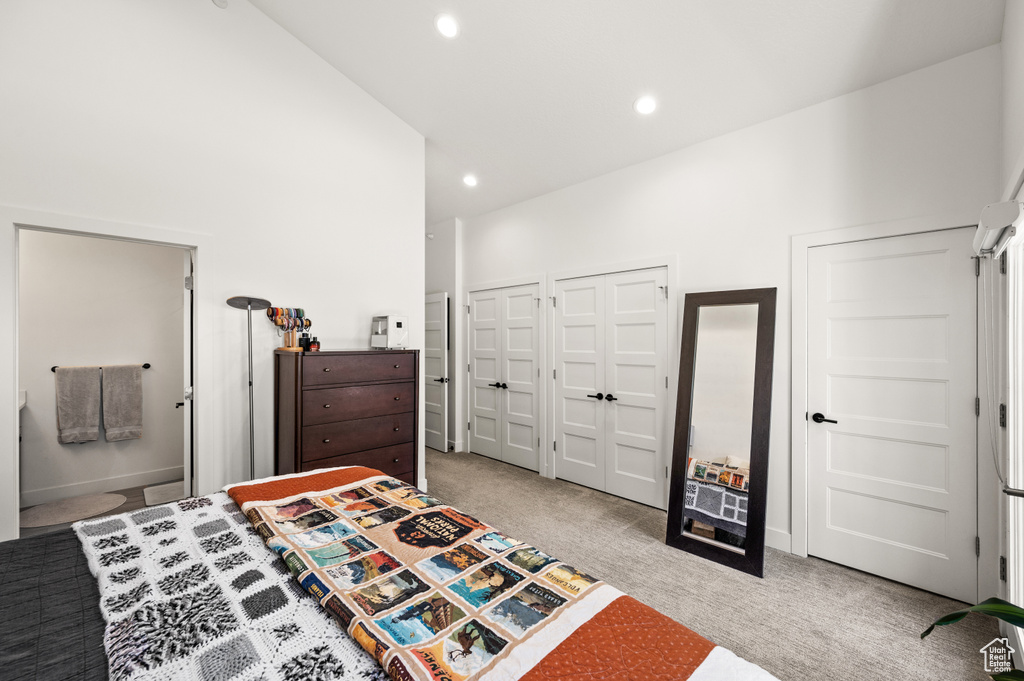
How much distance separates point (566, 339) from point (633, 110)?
6.71 ft

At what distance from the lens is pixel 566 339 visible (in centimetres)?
419

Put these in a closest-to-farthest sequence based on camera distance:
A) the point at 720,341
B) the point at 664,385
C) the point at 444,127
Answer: the point at 720,341 < the point at 664,385 < the point at 444,127

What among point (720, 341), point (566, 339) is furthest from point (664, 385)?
point (566, 339)

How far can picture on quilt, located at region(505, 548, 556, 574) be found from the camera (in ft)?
3.95

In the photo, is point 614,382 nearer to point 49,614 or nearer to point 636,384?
point 636,384

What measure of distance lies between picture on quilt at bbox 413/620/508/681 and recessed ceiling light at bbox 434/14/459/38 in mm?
3284

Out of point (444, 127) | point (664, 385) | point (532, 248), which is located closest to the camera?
point (664, 385)

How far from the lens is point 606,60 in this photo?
271cm

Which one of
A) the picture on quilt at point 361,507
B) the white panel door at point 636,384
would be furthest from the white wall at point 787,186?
the picture on quilt at point 361,507

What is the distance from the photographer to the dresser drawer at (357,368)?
287 cm

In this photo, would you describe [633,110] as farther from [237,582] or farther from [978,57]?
Answer: [237,582]

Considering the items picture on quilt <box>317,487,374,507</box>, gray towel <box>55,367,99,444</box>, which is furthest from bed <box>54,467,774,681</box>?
gray towel <box>55,367,99,444</box>

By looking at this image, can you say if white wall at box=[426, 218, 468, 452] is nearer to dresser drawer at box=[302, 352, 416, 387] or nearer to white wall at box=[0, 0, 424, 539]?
white wall at box=[0, 0, 424, 539]

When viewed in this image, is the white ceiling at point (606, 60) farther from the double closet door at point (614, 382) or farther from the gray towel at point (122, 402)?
the gray towel at point (122, 402)
